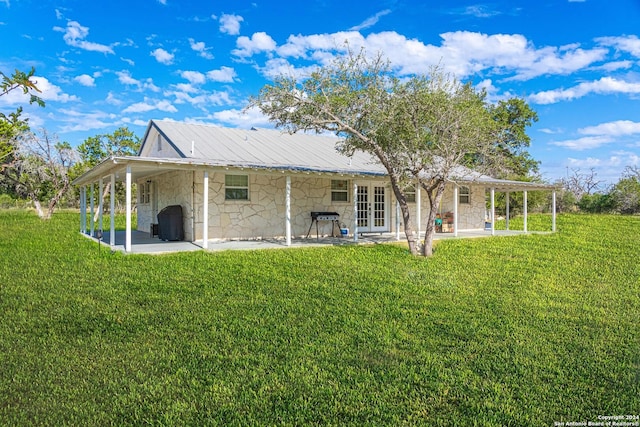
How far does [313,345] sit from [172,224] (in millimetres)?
9068

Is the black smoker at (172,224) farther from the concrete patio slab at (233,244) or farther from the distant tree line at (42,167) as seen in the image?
the distant tree line at (42,167)

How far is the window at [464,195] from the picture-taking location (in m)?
17.0

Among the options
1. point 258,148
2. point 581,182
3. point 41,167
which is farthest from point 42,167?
point 581,182

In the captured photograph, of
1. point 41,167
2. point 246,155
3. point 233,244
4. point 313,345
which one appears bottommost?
point 313,345

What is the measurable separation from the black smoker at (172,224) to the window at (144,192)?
352 centimetres

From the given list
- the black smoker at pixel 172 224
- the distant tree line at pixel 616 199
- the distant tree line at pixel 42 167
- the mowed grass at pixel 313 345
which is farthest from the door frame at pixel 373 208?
the distant tree line at pixel 42 167

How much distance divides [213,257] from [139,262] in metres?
1.45

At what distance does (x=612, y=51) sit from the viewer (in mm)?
7137

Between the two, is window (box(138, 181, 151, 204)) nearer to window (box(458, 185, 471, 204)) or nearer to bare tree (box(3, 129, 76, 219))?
bare tree (box(3, 129, 76, 219))

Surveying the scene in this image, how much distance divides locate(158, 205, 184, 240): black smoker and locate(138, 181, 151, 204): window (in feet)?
11.5

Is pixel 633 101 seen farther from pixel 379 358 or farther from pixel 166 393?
pixel 166 393

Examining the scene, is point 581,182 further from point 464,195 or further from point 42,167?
point 42,167

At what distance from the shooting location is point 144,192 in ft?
51.2

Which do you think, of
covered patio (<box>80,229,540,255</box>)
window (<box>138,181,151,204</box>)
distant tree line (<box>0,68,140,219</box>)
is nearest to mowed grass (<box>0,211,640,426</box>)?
covered patio (<box>80,229,540,255</box>)
